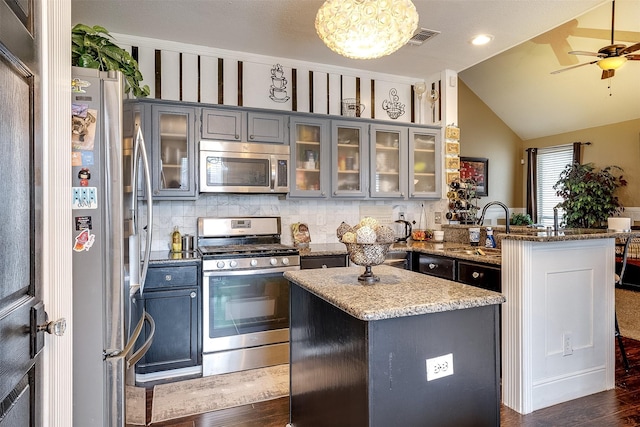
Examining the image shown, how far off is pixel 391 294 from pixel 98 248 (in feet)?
3.98

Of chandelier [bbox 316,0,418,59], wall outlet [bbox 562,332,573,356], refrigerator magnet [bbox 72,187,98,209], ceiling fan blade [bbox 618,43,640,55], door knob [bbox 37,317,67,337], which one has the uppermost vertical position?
ceiling fan blade [bbox 618,43,640,55]

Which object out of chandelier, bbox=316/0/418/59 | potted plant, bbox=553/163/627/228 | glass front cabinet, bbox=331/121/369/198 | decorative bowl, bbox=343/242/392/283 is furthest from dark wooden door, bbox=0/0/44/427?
potted plant, bbox=553/163/627/228

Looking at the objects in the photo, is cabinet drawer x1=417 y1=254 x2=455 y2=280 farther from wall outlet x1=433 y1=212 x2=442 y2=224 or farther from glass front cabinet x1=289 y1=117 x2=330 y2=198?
glass front cabinet x1=289 y1=117 x2=330 y2=198

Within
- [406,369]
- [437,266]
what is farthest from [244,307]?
[406,369]

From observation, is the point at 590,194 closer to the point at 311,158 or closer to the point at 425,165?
the point at 425,165

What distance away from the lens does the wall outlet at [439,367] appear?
1.46m

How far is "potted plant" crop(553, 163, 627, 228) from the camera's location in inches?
242

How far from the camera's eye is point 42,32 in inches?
40.7

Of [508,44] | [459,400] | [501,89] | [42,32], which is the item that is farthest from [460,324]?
[501,89]

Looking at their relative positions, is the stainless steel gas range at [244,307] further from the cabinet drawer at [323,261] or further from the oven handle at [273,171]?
the oven handle at [273,171]

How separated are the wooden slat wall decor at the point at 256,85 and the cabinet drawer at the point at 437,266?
5.80 feet

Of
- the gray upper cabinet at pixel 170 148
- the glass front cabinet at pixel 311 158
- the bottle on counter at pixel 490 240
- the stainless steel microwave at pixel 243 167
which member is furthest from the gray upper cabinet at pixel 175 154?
the bottle on counter at pixel 490 240

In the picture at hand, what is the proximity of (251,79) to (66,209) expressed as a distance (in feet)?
9.61

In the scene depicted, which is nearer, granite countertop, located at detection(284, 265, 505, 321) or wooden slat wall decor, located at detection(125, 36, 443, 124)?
granite countertop, located at detection(284, 265, 505, 321)
